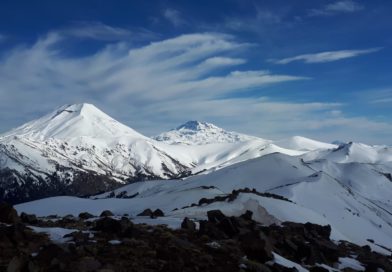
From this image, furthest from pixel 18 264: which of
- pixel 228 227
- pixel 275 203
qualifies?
pixel 275 203

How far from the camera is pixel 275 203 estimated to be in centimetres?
5062

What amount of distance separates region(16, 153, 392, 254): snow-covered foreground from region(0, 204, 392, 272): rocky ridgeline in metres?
7.18

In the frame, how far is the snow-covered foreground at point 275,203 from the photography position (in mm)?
45062

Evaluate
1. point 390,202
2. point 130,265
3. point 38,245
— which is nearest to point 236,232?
point 130,265

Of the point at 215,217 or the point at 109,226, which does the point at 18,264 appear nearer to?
the point at 109,226

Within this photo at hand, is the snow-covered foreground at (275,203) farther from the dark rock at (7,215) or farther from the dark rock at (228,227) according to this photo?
the dark rock at (7,215)

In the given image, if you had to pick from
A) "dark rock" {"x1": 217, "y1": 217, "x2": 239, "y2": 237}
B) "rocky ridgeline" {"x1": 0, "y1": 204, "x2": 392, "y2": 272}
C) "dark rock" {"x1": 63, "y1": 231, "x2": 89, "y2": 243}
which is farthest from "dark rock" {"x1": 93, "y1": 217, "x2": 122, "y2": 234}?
"dark rock" {"x1": 217, "y1": 217, "x2": 239, "y2": 237}

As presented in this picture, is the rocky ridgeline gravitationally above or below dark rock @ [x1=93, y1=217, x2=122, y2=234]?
below

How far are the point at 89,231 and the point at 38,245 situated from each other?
425cm

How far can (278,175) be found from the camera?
489 ft

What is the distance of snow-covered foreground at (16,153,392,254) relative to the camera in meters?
45.1

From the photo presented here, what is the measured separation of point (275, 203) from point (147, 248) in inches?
1318

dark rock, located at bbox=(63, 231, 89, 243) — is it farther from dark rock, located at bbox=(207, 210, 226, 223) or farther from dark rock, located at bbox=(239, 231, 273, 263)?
dark rock, located at bbox=(207, 210, 226, 223)

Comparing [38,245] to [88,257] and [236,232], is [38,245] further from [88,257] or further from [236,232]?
[236,232]
